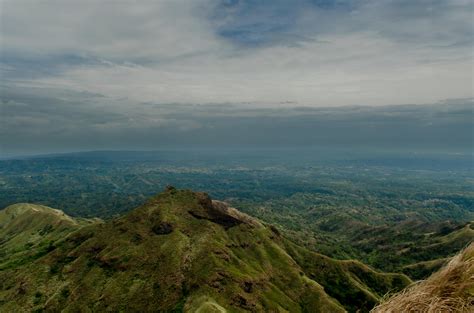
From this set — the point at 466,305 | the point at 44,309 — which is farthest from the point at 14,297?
the point at 466,305

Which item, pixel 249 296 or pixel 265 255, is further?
pixel 265 255

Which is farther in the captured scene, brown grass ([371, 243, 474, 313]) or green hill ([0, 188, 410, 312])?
green hill ([0, 188, 410, 312])

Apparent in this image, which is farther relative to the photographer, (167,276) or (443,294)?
(167,276)

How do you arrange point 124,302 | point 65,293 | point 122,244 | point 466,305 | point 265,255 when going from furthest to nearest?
point 265,255 < point 122,244 < point 65,293 < point 124,302 < point 466,305

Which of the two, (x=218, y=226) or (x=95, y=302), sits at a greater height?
(x=218, y=226)

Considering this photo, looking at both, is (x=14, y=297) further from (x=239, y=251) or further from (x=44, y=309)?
(x=239, y=251)
